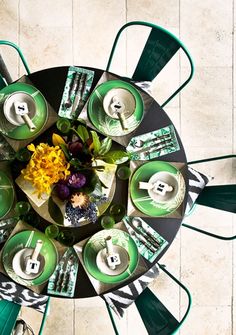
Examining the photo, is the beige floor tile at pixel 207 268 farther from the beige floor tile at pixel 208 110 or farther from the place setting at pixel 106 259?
the place setting at pixel 106 259

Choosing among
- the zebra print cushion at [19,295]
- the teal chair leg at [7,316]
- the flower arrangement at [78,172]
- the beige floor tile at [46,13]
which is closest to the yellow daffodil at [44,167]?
the flower arrangement at [78,172]

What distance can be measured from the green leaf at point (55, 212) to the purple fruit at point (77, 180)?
0.21m

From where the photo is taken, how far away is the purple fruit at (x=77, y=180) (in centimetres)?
192

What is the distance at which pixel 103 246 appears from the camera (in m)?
2.14

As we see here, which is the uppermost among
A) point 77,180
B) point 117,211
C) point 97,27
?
point 97,27

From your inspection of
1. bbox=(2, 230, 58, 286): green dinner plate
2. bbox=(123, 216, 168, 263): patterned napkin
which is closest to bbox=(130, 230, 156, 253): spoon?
bbox=(123, 216, 168, 263): patterned napkin

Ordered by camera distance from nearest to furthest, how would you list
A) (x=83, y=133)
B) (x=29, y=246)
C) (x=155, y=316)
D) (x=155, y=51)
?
(x=83, y=133) < (x=29, y=246) < (x=155, y=316) < (x=155, y=51)

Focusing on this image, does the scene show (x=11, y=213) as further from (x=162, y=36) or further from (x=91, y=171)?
(x=162, y=36)

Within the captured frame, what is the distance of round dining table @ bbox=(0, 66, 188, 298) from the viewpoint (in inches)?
84.5

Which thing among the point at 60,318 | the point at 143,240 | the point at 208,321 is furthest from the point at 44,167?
the point at 208,321

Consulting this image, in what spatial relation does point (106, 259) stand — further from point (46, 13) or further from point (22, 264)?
point (46, 13)

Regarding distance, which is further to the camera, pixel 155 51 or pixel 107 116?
pixel 155 51

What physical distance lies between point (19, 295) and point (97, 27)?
1.66 m

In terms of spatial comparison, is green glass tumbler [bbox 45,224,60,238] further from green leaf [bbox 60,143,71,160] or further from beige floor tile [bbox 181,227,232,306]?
beige floor tile [bbox 181,227,232,306]
